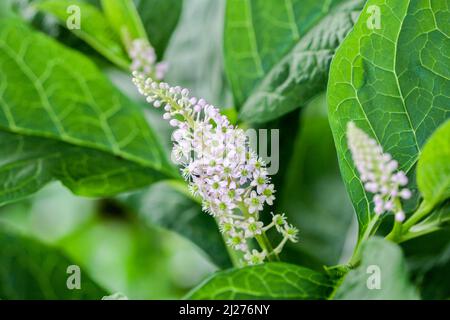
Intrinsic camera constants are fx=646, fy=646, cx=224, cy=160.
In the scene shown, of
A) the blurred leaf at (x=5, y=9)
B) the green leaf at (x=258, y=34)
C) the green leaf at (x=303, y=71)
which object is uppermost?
the blurred leaf at (x=5, y=9)

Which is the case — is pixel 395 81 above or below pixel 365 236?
above

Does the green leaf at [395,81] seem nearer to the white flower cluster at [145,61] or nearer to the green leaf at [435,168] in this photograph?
the green leaf at [435,168]

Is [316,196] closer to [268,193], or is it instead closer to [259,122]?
[259,122]

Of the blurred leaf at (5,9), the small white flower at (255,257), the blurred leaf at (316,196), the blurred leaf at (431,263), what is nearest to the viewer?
the small white flower at (255,257)

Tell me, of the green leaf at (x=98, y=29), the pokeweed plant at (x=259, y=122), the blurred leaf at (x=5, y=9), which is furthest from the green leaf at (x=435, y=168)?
the blurred leaf at (x=5, y=9)

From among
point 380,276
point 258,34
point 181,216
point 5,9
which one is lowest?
point 380,276

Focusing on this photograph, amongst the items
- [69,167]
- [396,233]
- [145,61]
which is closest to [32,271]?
[69,167]

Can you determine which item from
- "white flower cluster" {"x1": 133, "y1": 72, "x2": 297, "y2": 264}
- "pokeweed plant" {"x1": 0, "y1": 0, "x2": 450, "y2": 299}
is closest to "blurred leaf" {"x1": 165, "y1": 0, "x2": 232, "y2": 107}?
"pokeweed plant" {"x1": 0, "y1": 0, "x2": 450, "y2": 299}

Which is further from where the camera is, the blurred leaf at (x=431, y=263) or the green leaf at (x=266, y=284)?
the blurred leaf at (x=431, y=263)
